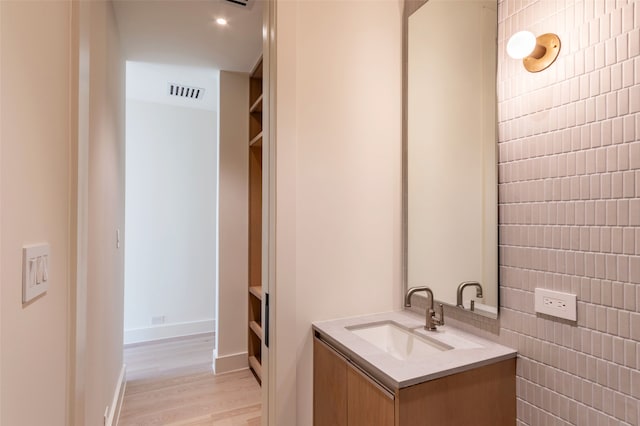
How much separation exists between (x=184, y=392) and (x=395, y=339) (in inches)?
76.3

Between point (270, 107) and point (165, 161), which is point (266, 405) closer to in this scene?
point (270, 107)

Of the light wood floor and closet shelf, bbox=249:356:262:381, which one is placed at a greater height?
closet shelf, bbox=249:356:262:381

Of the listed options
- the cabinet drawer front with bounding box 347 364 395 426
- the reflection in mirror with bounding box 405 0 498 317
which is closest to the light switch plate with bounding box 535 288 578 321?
the reflection in mirror with bounding box 405 0 498 317

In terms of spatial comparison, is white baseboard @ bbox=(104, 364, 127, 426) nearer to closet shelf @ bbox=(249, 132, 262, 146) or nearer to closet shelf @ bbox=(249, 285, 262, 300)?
closet shelf @ bbox=(249, 285, 262, 300)

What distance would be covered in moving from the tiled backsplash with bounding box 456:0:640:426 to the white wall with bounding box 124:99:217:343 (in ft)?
11.2

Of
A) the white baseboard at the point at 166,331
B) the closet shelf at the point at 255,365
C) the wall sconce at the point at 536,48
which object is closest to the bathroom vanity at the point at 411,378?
the wall sconce at the point at 536,48

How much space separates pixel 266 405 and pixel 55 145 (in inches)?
50.0

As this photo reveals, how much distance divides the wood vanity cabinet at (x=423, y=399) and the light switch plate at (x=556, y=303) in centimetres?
24

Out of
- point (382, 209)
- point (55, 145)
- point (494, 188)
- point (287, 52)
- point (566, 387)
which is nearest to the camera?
point (55, 145)

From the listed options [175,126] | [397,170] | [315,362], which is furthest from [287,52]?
[175,126]

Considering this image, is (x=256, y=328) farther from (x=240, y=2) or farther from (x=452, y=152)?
(x=240, y=2)

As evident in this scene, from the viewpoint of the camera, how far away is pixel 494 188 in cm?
130

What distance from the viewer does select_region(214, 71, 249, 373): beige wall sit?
2.94 meters

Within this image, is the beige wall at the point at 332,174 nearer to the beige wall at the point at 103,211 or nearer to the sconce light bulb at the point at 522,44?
the sconce light bulb at the point at 522,44
